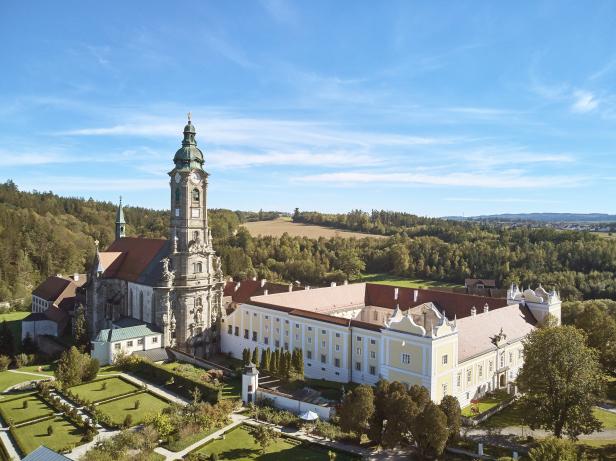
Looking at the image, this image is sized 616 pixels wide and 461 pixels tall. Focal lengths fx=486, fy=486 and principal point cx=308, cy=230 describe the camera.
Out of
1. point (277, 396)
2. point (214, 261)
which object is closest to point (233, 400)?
point (277, 396)

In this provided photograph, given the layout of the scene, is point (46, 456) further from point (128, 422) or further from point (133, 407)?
point (133, 407)

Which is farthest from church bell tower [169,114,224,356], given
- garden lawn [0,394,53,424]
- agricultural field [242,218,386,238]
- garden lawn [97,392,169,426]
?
agricultural field [242,218,386,238]

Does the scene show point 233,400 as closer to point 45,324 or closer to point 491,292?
point 45,324

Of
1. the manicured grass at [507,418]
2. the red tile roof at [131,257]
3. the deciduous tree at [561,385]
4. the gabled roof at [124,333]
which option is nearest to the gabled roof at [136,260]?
the red tile roof at [131,257]

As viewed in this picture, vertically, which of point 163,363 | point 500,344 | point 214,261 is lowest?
point 163,363

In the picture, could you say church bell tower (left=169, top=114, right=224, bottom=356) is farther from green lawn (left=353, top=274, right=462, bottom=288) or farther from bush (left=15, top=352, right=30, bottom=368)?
green lawn (left=353, top=274, right=462, bottom=288)

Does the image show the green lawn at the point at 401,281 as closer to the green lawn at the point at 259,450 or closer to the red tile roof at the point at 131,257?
the red tile roof at the point at 131,257
